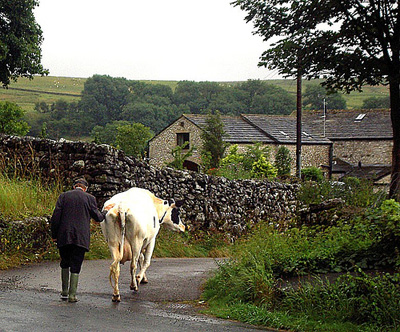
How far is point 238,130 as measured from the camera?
60719mm

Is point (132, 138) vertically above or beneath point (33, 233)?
above

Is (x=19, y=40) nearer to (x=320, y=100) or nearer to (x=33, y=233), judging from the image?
(x=33, y=233)

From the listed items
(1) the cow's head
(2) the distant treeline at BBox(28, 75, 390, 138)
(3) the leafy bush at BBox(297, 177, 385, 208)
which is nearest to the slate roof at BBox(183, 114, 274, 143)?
(3) the leafy bush at BBox(297, 177, 385, 208)

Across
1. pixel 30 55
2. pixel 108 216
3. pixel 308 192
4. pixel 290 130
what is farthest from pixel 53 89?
pixel 108 216

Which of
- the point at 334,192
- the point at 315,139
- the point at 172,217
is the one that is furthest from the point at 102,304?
the point at 315,139

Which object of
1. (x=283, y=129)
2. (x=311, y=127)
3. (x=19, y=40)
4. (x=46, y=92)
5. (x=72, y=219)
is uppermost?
(x=46, y=92)

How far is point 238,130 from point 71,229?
51.4 meters

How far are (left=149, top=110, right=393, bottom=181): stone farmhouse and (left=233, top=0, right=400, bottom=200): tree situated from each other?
118ft

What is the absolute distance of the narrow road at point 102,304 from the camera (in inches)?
312

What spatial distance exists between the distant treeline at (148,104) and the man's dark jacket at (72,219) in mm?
89046

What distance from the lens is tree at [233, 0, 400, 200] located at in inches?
758

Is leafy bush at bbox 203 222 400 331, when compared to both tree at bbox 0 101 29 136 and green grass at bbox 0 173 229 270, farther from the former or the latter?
tree at bbox 0 101 29 136

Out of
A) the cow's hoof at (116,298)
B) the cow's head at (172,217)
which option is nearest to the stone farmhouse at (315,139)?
the cow's head at (172,217)

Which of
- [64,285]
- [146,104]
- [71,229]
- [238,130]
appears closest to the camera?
[71,229]
